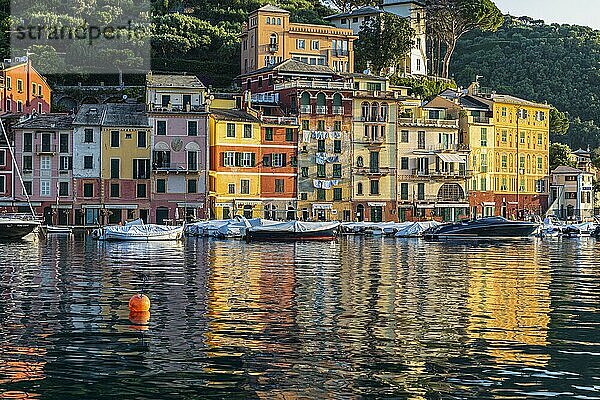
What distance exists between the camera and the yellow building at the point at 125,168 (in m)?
93.2

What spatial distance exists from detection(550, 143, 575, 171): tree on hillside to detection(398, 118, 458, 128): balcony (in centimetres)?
2351

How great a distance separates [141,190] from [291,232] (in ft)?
70.9

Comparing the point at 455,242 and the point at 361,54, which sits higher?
the point at 361,54

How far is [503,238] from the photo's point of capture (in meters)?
85.5

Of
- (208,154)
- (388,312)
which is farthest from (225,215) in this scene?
(388,312)

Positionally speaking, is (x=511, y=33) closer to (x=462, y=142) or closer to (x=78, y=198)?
(x=462, y=142)

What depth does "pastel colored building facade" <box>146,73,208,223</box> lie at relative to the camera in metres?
94.2

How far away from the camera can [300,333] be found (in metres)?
23.8

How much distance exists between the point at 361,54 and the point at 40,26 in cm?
3452

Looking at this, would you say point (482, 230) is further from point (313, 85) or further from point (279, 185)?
point (313, 85)

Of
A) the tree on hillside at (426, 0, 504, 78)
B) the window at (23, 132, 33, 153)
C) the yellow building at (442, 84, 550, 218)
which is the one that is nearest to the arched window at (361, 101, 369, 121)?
the yellow building at (442, 84, 550, 218)

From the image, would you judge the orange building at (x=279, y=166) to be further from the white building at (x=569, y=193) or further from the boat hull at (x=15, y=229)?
the white building at (x=569, y=193)

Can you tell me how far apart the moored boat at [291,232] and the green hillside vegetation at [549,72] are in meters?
70.9

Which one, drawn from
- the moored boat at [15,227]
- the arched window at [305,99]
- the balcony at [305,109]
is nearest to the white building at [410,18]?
the arched window at [305,99]
